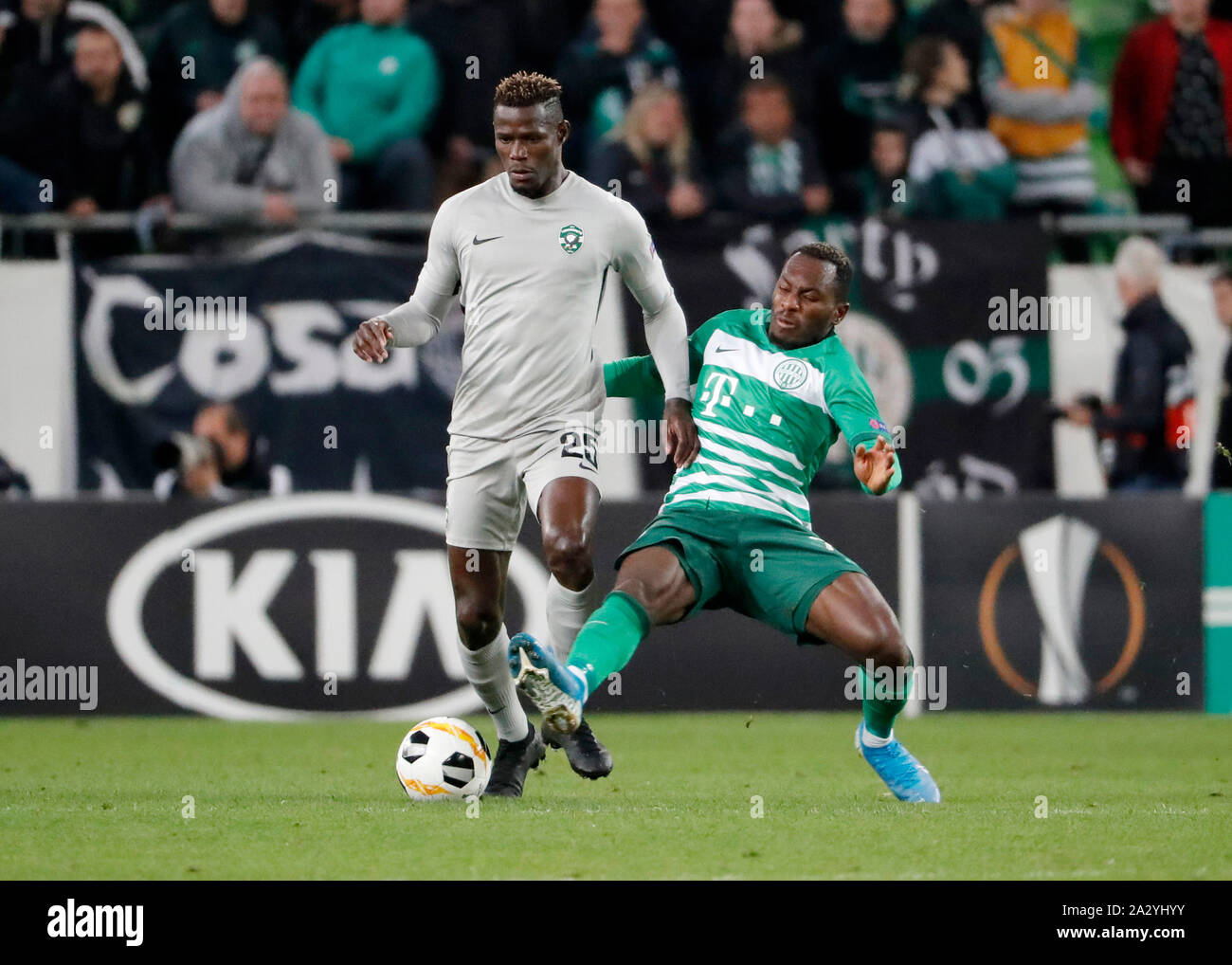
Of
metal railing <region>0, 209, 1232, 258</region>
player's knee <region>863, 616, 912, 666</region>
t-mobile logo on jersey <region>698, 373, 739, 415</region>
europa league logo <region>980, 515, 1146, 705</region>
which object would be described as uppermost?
metal railing <region>0, 209, 1232, 258</region>

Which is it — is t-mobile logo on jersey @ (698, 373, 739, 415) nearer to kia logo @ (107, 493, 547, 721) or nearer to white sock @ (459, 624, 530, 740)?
white sock @ (459, 624, 530, 740)

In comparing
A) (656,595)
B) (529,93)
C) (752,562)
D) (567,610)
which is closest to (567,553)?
(656,595)

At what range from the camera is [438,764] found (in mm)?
7031

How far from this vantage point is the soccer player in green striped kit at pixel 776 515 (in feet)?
22.0

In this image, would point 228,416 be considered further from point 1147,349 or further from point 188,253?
point 1147,349

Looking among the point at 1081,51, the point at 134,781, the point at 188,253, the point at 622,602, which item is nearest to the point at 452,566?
the point at 622,602

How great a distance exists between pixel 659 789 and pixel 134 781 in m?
1.97

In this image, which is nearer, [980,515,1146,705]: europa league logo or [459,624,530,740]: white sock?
[459,624,530,740]: white sock

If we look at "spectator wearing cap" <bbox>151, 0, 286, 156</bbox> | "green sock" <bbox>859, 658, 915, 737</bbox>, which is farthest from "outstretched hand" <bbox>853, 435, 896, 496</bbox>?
"spectator wearing cap" <bbox>151, 0, 286, 156</bbox>

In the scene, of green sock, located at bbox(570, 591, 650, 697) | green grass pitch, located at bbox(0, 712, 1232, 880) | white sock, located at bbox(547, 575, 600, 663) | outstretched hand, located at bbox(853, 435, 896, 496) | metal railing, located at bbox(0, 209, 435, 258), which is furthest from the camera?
metal railing, located at bbox(0, 209, 435, 258)

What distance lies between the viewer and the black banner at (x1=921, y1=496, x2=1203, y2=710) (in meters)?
11.1

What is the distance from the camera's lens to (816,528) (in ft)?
36.7

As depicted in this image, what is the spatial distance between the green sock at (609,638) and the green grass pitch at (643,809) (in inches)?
18.8

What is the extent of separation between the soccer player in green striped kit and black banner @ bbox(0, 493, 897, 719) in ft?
12.6
